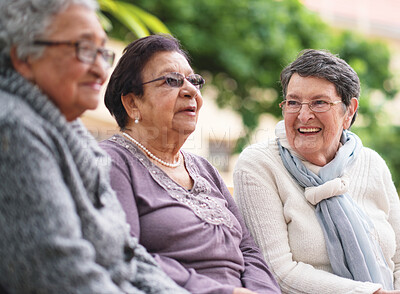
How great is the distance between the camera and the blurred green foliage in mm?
7391

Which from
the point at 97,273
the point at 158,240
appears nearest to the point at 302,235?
the point at 158,240

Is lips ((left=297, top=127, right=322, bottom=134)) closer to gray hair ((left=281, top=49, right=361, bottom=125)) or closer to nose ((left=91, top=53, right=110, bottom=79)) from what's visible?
gray hair ((left=281, top=49, right=361, bottom=125))

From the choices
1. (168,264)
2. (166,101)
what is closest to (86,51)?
(166,101)

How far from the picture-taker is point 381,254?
8.67ft

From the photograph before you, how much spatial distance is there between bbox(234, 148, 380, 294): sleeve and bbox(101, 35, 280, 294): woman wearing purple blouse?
4.6 inches

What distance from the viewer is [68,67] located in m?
1.52

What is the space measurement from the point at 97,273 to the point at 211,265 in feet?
2.48

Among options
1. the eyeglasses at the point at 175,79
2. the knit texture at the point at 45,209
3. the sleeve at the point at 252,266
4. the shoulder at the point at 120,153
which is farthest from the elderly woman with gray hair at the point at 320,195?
the knit texture at the point at 45,209

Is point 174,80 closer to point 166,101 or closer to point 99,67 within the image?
point 166,101

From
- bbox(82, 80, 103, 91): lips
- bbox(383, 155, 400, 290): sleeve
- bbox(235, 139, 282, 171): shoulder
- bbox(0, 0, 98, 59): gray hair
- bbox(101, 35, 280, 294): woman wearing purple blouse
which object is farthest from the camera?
bbox(383, 155, 400, 290): sleeve

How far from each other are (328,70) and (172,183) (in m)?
1.10

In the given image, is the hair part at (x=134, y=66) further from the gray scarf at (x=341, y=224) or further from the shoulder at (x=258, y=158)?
the gray scarf at (x=341, y=224)

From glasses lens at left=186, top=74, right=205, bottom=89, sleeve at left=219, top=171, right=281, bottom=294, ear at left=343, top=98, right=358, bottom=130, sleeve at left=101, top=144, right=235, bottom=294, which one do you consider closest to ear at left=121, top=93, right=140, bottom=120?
glasses lens at left=186, top=74, right=205, bottom=89

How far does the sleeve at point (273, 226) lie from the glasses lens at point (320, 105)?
366 mm
